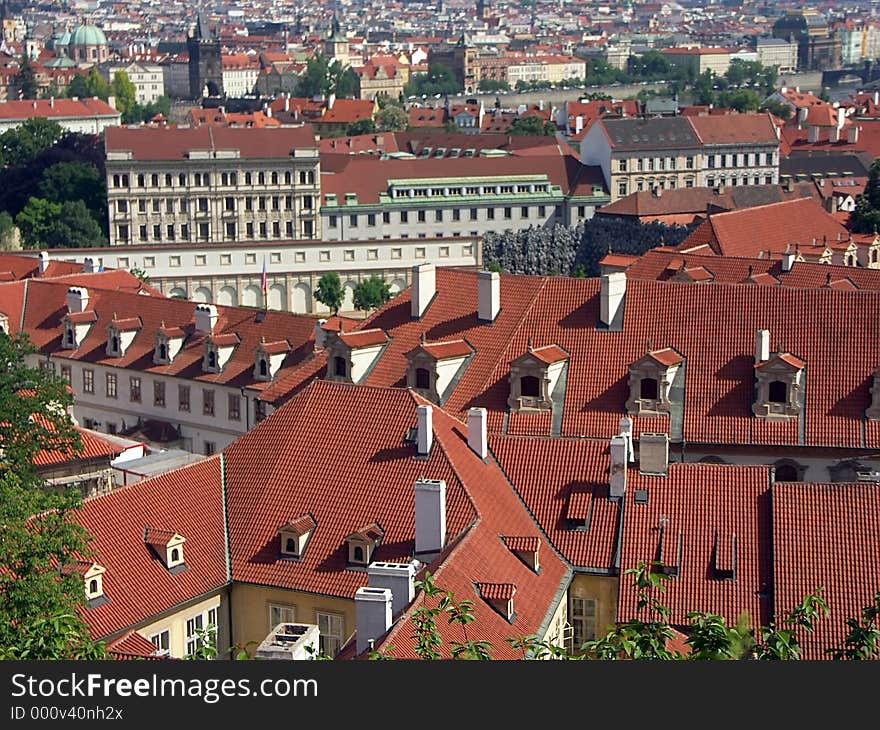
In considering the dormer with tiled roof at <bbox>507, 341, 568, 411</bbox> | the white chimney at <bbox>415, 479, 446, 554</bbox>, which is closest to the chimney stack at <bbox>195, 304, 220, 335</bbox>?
the dormer with tiled roof at <bbox>507, 341, 568, 411</bbox>

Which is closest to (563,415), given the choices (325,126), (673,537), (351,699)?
(673,537)

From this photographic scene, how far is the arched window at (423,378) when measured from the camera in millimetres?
47188

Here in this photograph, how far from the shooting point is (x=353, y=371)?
1919 inches

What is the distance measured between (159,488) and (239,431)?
2478cm

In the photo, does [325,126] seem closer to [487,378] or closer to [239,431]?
[239,431]

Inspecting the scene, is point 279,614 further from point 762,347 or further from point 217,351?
point 217,351

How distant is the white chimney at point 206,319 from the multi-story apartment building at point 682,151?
78.7 meters

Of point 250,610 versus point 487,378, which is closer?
point 250,610

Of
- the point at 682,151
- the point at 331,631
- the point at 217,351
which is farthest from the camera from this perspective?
the point at 682,151

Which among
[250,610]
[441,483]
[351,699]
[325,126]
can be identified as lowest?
[325,126]

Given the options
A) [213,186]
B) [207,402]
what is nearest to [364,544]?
[207,402]

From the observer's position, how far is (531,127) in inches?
6969

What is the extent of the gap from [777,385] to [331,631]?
14814mm

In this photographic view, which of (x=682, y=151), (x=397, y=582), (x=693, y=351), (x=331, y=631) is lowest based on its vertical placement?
(x=682, y=151)
